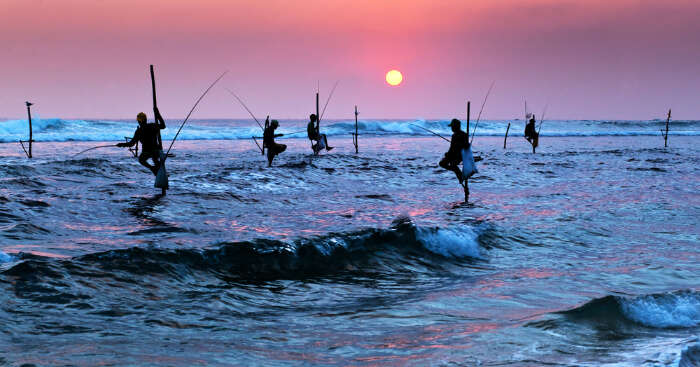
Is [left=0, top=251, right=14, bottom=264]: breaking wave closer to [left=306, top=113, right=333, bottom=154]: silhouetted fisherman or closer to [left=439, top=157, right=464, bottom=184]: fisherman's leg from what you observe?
[left=439, top=157, right=464, bottom=184]: fisherman's leg

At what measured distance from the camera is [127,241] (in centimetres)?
805

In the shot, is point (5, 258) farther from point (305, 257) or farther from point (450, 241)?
point (450, 241)

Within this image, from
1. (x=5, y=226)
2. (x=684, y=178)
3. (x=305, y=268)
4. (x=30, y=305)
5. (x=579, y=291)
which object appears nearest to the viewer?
(x=30, y=305)

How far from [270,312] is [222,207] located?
6.89 meters

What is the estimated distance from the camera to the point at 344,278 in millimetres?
6941

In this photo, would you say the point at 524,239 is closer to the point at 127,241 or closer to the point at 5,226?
the point at 127,241

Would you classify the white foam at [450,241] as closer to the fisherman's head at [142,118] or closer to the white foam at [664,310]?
the white foam at [664,310]

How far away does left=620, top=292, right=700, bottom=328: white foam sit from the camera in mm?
4906

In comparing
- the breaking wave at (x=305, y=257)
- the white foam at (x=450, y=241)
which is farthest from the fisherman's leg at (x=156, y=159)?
the white foam at (x=450, y=241)

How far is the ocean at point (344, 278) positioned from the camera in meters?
4.22

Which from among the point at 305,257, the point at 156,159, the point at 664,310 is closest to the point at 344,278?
the point at 305,257

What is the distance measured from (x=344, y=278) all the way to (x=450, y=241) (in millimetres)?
2235

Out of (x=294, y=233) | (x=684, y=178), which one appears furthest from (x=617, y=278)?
(x=684, y=178)

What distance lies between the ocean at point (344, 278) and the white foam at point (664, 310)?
0.02m
